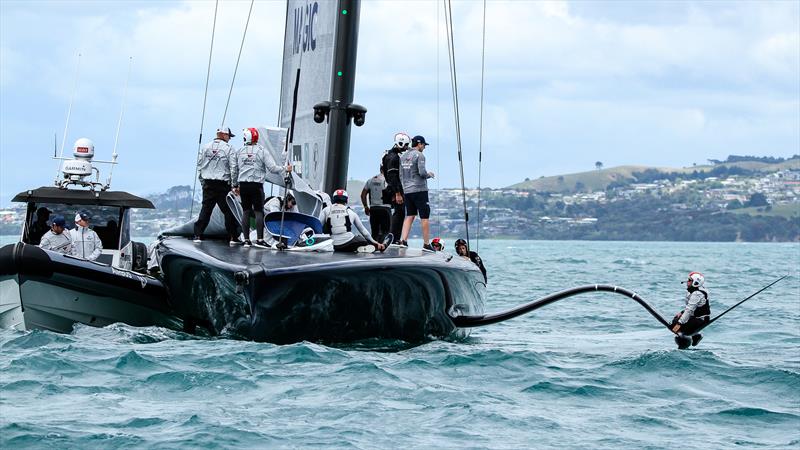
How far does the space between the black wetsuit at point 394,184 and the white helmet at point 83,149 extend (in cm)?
469

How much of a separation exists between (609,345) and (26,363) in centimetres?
719

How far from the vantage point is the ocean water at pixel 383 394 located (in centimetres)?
881

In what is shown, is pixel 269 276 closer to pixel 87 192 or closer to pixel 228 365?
pixel 228 365

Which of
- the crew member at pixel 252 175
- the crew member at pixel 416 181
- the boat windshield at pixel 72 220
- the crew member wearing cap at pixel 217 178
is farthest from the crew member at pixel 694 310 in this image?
the boat windshield at pixel 72 220

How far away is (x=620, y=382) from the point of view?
11.5 metres

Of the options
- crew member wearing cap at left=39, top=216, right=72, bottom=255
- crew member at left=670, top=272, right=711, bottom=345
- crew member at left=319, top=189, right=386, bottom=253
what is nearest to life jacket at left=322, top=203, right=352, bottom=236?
crew member at left=319, top=189, right=386, bottom=253

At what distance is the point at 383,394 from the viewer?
10.2 meters

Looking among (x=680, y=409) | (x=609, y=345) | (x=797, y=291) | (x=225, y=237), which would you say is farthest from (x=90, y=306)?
(x=797, y=291)

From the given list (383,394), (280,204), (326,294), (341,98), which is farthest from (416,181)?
(383,394)

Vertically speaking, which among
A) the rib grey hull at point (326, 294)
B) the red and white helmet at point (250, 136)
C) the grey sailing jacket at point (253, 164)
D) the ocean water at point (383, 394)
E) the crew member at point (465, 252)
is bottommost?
the ocean water at point (383, 394)

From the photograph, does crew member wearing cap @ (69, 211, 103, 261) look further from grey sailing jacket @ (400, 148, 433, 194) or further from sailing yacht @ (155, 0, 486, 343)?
grey sailing jacket @ (400, 148, 433, 194)

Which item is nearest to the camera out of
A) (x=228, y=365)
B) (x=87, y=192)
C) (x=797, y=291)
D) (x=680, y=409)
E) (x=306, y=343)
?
(x=680, y=409)

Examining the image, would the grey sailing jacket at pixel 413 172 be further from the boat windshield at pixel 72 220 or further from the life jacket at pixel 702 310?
the boat windshield at pixel 72 220

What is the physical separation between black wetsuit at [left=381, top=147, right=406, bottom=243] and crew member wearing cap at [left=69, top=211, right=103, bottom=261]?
3.72m
